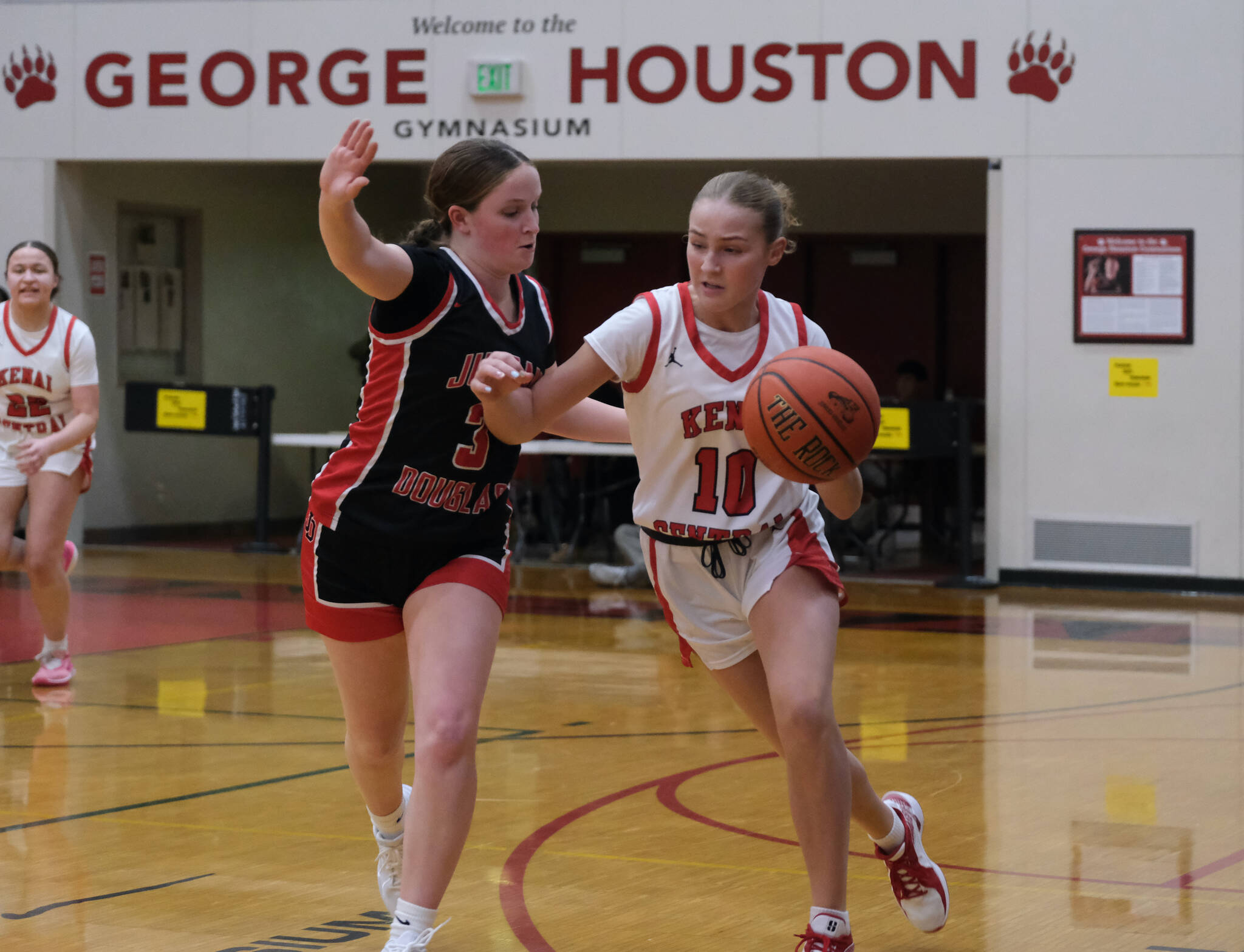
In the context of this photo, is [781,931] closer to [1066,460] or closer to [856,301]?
[1066,460]

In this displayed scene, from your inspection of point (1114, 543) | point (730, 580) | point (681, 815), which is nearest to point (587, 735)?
point (681, 815)

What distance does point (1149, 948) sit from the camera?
3.44 m

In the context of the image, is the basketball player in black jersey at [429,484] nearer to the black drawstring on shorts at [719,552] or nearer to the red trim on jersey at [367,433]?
the red trim on jersey at [367,433]

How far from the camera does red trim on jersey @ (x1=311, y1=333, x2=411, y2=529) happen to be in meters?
3.29

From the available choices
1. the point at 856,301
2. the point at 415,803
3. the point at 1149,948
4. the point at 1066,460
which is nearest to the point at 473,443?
the point at 415,803

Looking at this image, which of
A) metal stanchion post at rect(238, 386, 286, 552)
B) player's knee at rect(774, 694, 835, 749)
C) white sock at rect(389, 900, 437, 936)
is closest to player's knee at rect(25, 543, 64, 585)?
white sock at rect(389, 900, 437, 936)

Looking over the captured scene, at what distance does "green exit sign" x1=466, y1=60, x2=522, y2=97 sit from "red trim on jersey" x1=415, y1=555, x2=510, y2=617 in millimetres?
9023

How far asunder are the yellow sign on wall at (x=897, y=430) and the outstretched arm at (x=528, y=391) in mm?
7856

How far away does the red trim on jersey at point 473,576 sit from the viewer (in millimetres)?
3281

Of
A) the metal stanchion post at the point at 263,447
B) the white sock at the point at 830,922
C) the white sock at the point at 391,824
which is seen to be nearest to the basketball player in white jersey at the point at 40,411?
the white sock at the point at 391,824

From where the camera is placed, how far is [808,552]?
3.40 metres

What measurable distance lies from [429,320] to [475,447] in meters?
0.28

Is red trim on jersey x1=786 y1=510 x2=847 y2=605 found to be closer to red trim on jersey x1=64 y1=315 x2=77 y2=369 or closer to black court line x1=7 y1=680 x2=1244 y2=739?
black court line x1=7 y1=680 x2=1244 y2=739

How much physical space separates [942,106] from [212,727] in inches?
285
